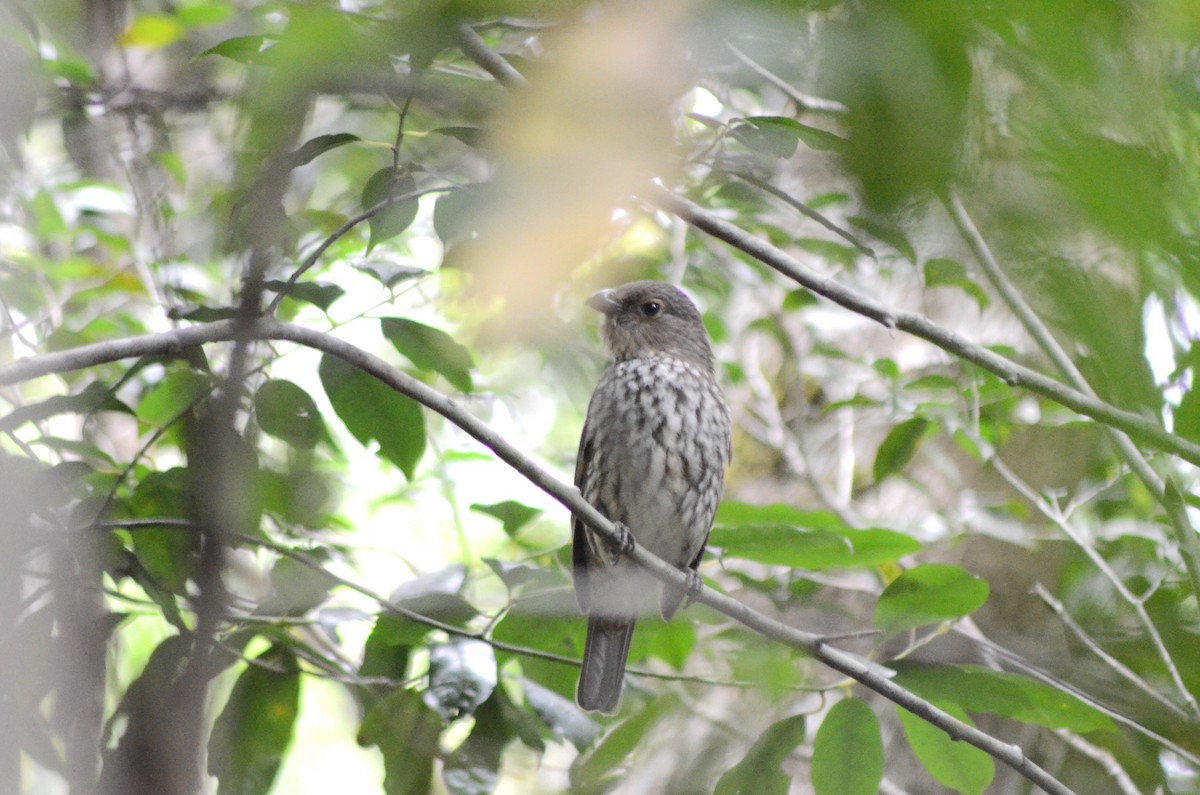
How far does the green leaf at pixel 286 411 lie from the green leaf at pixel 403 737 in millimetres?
586

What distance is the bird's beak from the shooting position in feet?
12.0

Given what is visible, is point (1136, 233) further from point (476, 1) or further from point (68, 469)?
point (68, 469)

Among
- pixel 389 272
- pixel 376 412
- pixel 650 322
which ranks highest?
pixel 389 272

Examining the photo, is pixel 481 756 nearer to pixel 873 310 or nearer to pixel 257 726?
pixel 257 726

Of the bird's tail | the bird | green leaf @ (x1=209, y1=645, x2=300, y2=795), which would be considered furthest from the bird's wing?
green leaf @ (x1=209, y1=645, x2=300, y2=795)

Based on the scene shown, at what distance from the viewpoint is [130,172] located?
317 centimetres

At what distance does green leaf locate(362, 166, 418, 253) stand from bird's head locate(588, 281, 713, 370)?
168 centimetres

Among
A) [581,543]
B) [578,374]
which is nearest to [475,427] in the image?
[581,543]

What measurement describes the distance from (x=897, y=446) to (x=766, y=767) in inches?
47.7

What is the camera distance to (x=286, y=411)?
2.31 metres

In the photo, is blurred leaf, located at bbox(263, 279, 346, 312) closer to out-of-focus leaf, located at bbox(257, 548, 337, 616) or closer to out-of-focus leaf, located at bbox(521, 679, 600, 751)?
out-of-focus leaf, located at bbox(257, 548, 337, 616)

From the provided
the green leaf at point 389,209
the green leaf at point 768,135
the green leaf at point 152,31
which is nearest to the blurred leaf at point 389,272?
the green leaf at point 389,209

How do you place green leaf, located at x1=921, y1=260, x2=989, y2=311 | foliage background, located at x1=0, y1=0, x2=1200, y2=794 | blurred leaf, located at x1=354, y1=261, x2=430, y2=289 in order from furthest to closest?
green leaf, located at x1=921, y1=260, x2=989, y2=311 < blurred leaf, located at x1=354, y1=261, x2=430, y2=289 < foliage background, located at x1=0, y1=0, x2=1200, y2=794

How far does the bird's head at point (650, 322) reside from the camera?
3.67 metres
